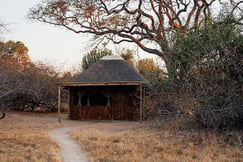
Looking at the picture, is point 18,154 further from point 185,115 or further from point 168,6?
point 168,6

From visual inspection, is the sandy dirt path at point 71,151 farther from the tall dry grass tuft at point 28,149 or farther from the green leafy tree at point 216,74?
the green leafy tree at point 216,74

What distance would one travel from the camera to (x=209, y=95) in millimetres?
10141

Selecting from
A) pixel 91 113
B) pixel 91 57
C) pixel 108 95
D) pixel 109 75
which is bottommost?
pixel 91 113

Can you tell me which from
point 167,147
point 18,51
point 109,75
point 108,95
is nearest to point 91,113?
point 108,95

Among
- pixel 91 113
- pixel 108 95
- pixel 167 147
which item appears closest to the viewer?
pixel 167 147

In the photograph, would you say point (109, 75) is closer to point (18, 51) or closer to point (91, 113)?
point (91, 113)

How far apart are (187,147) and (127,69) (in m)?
11.7

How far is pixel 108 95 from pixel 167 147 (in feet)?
33.0

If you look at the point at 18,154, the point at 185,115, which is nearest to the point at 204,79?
the point at 185,115

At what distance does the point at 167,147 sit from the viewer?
938cm

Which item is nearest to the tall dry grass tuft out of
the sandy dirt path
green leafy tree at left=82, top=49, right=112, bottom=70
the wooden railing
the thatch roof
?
the sandy dirt path

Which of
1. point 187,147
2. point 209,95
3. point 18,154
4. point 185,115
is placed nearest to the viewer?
point 18,154

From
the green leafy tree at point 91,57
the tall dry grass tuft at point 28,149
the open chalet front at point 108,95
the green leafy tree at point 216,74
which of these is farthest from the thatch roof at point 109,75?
the green leafy tree at point 91,57

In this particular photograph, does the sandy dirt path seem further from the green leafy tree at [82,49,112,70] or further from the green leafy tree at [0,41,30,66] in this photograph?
the green leafy tree at [0,41,30,66]
